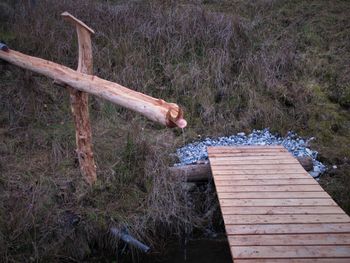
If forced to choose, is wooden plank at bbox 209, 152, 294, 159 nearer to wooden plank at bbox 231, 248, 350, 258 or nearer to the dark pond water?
the dark pond water

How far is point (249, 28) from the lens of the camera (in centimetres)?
881

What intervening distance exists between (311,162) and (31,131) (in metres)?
4.17

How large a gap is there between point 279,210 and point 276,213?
0.26ft

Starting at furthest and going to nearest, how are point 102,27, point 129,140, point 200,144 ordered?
point 102,27, point 200,144, point 129,140

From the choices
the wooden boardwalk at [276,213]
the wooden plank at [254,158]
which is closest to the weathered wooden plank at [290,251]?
the wooden boardwalk at [276,213]

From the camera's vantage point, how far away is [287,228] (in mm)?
3795

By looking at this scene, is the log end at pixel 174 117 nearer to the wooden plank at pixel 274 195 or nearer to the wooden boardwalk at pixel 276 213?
the wooden boardwalk at pixel 276 213

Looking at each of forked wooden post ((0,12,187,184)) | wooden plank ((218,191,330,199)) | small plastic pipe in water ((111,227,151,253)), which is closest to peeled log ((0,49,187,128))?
forked wooden post ((0,12,187,184))

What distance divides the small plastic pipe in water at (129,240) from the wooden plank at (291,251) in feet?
4.88

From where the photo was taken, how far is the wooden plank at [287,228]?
12.2ft

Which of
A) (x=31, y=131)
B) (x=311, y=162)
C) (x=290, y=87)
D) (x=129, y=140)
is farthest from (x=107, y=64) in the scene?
(x=311, y=162)

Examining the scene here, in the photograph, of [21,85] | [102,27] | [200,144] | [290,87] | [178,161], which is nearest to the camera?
[178,161]

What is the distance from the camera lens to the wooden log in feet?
18.0

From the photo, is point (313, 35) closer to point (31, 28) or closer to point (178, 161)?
point (178, 161)
